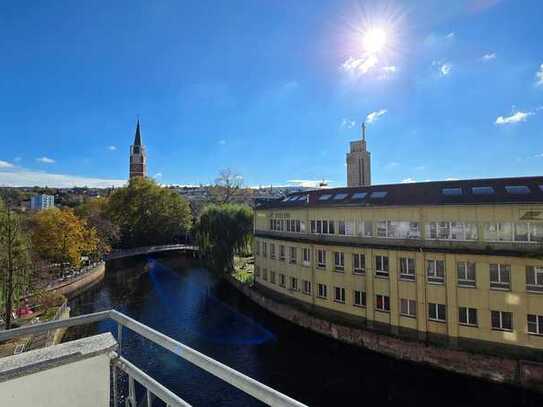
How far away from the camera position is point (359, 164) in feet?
141

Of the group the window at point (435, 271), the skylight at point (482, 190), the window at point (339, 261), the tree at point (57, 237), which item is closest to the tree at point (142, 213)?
the tree at point (57, 237)

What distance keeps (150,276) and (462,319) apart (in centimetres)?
3790

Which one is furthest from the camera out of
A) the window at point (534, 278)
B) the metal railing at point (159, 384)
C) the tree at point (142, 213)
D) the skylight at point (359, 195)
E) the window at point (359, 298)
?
the tree at point (142, 213)

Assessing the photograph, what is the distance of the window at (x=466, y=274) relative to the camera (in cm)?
1883

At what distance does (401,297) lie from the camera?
20.9 meters

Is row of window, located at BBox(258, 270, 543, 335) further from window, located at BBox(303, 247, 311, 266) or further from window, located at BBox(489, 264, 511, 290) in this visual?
window, located at BBox(303, 247, 311, 266)

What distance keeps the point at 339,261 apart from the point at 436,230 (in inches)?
264

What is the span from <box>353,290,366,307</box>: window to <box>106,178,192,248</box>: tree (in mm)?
51483

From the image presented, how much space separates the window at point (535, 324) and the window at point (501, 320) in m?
0.76

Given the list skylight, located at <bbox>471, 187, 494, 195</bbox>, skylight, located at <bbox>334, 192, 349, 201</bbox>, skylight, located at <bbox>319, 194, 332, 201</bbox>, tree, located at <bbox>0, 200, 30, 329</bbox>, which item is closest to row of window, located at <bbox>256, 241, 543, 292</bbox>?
Answer: skylight, located at <bbox>471, 187, 494, 195</bbox>

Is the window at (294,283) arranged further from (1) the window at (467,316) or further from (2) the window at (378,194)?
(1) the window at (467,316)

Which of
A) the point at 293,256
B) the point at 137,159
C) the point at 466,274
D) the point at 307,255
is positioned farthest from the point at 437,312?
the point at 137,159

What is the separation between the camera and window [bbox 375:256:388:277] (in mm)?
21750

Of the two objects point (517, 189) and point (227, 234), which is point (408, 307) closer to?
point (517, 189)
